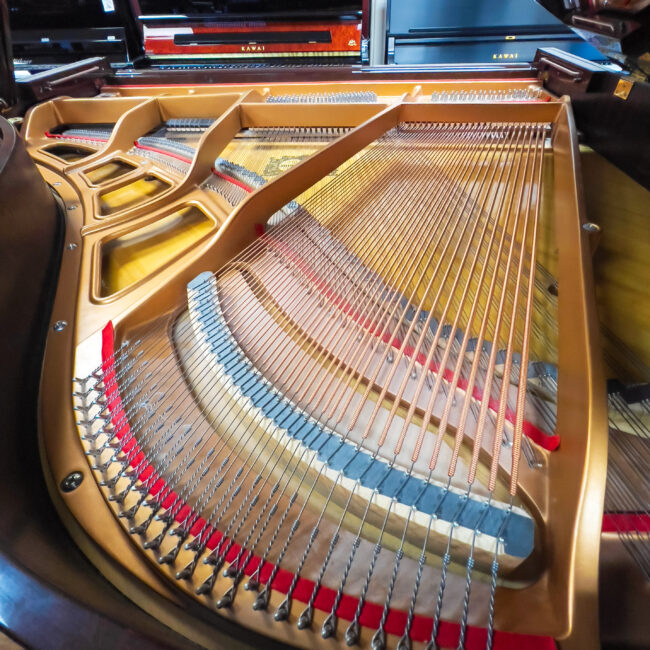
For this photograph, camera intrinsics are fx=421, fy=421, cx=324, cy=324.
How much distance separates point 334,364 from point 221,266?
0.66 m

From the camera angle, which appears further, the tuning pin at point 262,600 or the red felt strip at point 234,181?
the red felt strip at point 234,181

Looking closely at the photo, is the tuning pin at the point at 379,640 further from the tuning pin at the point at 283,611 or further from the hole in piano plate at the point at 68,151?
the hole in piano plate at the point at 68,151

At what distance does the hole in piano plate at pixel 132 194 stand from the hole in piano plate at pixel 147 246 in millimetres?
277

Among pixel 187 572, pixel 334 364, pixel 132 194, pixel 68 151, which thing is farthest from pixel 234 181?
pixel 187 572

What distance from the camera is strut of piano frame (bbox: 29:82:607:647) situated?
72 cm

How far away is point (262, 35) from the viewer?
4961 mm

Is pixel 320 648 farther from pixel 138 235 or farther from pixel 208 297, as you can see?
pixel 138 235

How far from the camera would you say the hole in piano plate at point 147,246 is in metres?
1.74

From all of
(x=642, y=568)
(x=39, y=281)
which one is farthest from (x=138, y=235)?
(x=642, y=568)

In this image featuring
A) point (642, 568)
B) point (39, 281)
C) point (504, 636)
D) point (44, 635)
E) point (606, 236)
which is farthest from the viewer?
point (606, 236)

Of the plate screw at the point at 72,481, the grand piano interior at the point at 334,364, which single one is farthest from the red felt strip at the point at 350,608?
the plate screw at the point at 72,481

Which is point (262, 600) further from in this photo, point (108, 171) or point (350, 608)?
point (108, 171)

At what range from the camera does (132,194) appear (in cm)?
222

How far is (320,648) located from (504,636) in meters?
0.31
